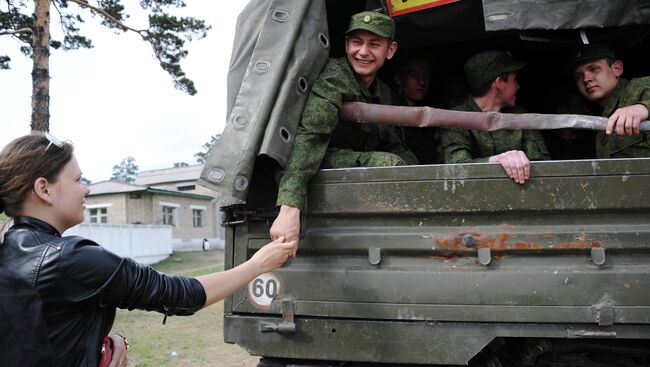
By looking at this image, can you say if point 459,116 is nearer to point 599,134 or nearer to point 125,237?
point 599,134

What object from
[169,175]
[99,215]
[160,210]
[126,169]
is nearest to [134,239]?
[160,210]

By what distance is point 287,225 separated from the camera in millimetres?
2352

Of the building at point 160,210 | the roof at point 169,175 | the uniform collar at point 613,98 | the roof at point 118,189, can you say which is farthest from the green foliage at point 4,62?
the roof at point 169,175

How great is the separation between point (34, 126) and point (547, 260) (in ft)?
33.2

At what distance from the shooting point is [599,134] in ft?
10.5

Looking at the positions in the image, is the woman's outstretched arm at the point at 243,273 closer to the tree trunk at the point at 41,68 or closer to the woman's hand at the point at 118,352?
the woman's hand at the point at 118,352

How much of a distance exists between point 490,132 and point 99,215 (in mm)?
31650

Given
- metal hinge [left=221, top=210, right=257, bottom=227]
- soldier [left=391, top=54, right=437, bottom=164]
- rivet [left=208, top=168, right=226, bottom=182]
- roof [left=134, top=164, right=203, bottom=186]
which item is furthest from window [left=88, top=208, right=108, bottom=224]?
rivet [left=208, top=168, right=226, bottom=182]

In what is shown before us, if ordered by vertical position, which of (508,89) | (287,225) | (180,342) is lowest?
(180,342)

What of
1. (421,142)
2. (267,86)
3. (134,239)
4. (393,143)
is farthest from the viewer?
(134,239)

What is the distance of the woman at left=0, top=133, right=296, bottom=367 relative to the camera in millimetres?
1615

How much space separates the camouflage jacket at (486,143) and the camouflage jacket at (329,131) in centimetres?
33

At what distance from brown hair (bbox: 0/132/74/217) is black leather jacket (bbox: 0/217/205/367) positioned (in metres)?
0.07

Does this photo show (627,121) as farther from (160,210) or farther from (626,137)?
(160,210)
